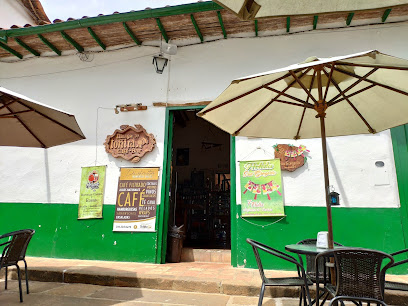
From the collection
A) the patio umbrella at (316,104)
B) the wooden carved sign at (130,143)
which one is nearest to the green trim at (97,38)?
the wooden carved sign at (130,143)

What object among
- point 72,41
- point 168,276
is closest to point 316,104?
point 168,276

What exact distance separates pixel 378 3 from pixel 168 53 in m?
4.41

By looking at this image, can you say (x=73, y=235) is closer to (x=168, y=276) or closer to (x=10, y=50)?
(x=168, y=276)

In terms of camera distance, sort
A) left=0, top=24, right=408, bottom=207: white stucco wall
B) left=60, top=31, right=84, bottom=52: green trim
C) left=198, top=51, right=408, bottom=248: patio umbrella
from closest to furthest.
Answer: left=198, top=51, right=408, bottom=248: patio umbrella < left=0, top=24, right=408, bottom=207: white stucco wall < left=60, top=31, right=84, bottom=52: green trim

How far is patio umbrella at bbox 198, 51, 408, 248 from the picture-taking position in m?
2.62

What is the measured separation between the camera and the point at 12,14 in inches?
313

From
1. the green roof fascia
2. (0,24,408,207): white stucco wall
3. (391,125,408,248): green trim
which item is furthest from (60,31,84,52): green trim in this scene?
(391,125,408,248): green trim

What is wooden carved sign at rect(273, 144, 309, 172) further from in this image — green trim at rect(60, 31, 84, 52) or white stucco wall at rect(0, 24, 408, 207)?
green trim at rect(60, 31, 84, 52)

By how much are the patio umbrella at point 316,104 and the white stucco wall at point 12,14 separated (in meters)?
7.72

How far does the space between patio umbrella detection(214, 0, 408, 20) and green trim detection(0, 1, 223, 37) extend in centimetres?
348

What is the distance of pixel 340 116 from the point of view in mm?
3252

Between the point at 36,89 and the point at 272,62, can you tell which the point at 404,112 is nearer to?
the point at 272,62

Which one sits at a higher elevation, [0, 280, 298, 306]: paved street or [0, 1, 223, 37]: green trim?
[0, 1, 223, 37]: green trim

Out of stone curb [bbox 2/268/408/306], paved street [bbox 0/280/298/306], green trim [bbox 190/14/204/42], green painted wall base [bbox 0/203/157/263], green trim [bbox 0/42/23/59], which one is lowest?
paved street [bbox 0/280/298/306]
